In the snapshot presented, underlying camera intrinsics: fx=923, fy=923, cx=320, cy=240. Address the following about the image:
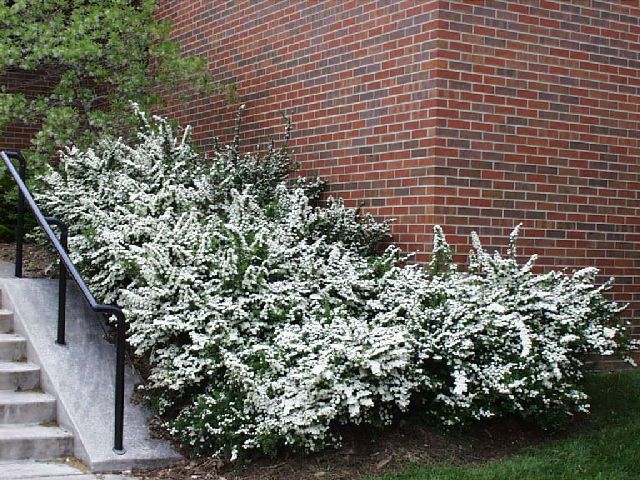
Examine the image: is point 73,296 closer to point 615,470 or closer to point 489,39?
point 489,39

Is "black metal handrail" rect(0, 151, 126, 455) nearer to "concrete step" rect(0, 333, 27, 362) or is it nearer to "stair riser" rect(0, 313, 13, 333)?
"concrete step" rect(0, 333, 27, 362)

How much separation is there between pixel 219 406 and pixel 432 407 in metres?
1.44

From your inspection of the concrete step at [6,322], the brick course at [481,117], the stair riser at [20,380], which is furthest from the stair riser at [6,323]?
the brick course at [481,117]

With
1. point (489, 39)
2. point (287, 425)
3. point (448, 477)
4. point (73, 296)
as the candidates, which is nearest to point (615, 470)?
point (448, 477)

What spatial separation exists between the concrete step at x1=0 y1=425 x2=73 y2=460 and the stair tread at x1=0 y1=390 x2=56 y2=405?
0.23 m

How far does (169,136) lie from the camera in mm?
8586

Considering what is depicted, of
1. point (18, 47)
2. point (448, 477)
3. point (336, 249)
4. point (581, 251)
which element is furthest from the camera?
point (18, 47)

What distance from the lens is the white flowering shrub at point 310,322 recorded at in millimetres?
5812

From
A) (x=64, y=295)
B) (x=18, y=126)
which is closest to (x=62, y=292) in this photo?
(x=64, y=295)

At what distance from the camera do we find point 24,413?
6.52m

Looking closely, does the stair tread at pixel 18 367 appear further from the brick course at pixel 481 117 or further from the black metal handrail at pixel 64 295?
the brick course at pixel 481 117

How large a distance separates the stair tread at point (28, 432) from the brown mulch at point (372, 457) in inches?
28.4

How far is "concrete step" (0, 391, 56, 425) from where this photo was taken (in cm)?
646

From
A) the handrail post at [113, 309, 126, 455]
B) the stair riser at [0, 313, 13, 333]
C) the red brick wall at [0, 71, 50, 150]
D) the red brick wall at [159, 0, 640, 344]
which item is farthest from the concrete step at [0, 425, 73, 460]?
the red brick wall at [0, 71, 50, 150]
